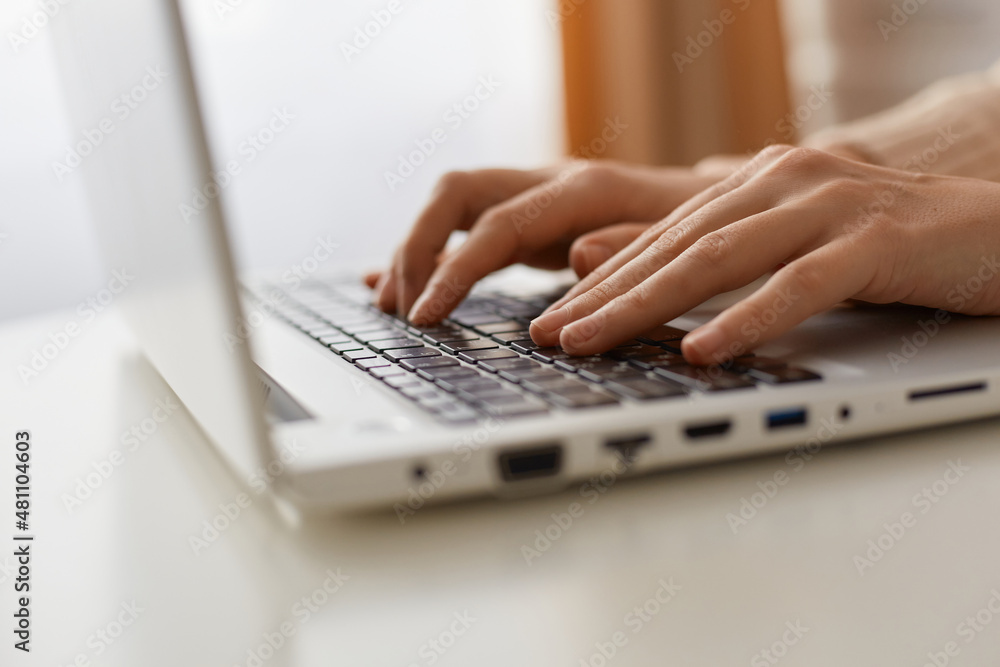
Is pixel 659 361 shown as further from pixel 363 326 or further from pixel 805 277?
pixel 363 326

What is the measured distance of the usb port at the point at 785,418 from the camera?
474mm

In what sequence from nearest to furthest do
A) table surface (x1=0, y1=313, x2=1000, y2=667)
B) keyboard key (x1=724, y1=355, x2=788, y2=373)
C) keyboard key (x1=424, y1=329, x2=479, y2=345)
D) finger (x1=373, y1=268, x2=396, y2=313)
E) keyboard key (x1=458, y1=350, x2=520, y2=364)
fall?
table surface (x1=0, y1=313, x2=1000, y2=667)
keyboard key (x1=724, y1=355, x2=788, y2=373)
keyboard key (x1=458, y1=350, x2=520, y2=364)
keyboard key (x1=424, y1=329, x2=479, y2=345)
finger (x1=373, y1=268, x2=396, y2=313)

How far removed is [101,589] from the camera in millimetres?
415

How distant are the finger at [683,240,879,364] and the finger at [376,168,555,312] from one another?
0.49m

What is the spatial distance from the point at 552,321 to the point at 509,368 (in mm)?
81

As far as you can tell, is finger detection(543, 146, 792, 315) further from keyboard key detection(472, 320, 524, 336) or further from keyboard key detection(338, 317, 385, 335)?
keyboard key detection(338, 317, 385, 335)

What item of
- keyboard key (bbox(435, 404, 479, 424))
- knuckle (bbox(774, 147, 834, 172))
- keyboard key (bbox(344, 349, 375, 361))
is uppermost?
knuckle (bbox(774, 147, 834, 172))

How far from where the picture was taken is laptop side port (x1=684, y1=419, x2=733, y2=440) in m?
0.46

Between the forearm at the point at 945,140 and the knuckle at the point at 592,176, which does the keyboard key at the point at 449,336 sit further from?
the forearm at the point at 945,140

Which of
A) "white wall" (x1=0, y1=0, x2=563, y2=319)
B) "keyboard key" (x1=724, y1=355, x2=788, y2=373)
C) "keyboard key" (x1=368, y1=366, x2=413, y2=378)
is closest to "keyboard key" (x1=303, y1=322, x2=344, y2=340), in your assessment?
"keyboard key" (x1=368, y1=366, x2=413, y2=378)

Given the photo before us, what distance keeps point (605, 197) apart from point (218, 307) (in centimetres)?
68

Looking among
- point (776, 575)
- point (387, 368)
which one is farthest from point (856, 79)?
point (776, 575)

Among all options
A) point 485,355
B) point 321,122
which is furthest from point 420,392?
point 321,122

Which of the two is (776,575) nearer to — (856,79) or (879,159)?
(879,159)
